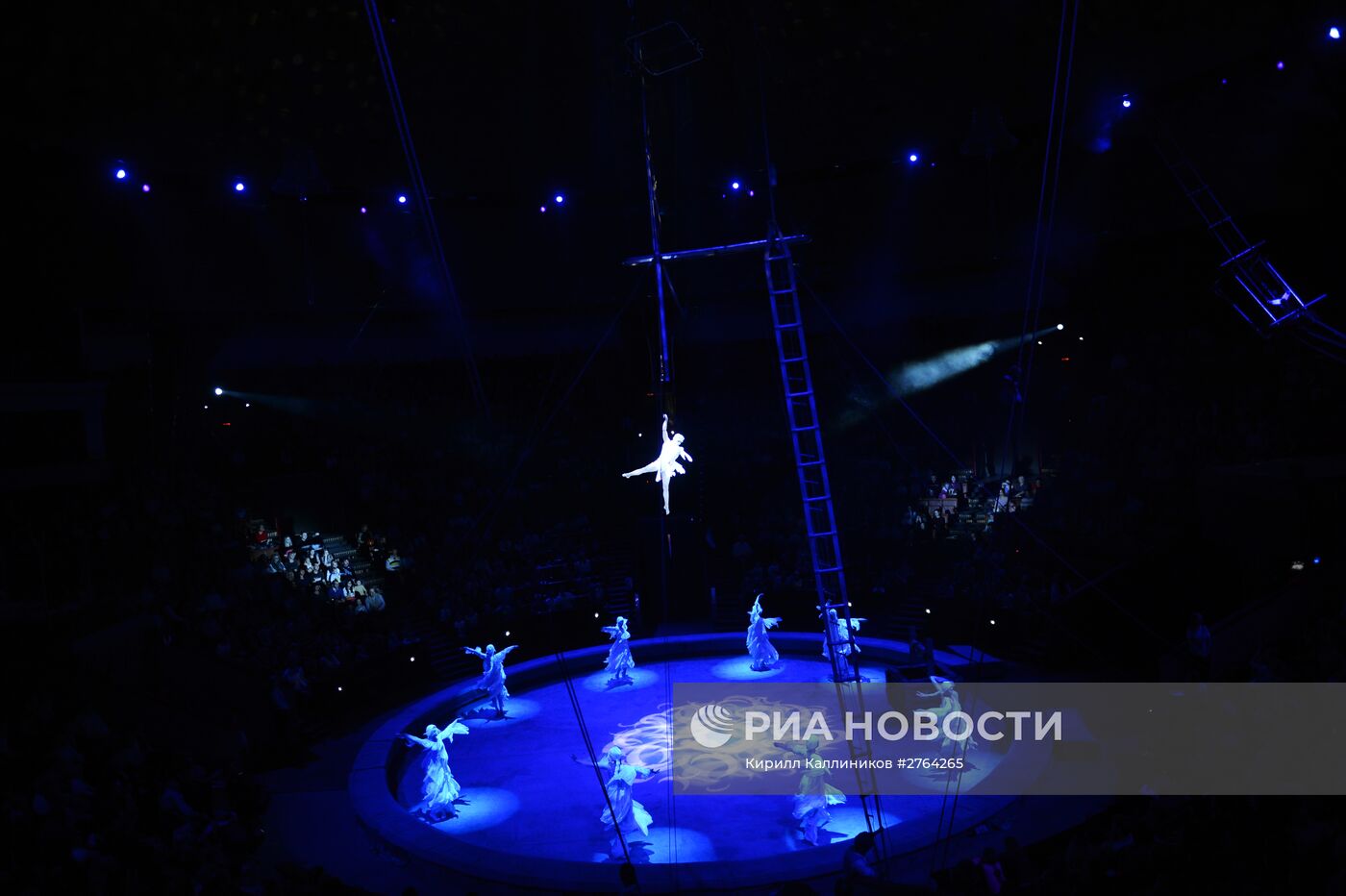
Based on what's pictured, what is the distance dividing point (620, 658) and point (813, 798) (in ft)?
21.0

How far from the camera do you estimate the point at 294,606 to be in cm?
1619

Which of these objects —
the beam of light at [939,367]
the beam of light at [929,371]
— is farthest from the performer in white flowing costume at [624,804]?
the beam of light at [939,367]

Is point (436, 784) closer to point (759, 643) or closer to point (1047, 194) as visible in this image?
point (759, 643)

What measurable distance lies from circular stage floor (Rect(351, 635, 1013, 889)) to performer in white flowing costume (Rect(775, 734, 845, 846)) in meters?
0.14

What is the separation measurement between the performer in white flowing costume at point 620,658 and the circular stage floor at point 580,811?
9.2 inches

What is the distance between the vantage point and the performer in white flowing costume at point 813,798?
1007 cm

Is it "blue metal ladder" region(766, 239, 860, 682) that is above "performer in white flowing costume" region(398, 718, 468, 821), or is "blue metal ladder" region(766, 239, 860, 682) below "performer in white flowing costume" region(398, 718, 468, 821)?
above

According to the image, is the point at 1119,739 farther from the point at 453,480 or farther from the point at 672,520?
the point at 453,480

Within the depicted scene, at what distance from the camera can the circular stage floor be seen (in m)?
8.98

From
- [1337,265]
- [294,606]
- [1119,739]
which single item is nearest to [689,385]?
[294,606]

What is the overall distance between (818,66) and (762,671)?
37.1ft

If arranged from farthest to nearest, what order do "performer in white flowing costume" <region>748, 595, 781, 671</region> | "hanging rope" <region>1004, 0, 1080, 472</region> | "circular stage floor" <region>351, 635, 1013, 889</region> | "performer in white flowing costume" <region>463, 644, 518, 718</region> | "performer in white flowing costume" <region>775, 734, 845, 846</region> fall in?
"performer in white flowing costume" <region>748, 595, 781, 671</region>
"performer in white flowing costume" <region>463, 644, 518, 718</region>
"performer in white flowing costume" <region>775, 734, 845, 846</region>
"circular stage floor" <region>351, 635, 1013, 889</region>
"hanging rope" <region>1004, 0, 1080, 472</region>

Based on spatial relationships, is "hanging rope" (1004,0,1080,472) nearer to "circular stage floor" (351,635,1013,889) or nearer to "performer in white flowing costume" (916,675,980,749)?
"performer in white flowing costume" (916,675,980,749)

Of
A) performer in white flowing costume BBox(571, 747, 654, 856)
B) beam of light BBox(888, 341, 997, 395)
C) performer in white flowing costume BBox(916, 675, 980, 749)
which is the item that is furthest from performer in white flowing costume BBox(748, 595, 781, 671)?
beam of light BBox(888, 341, 997, 395)
